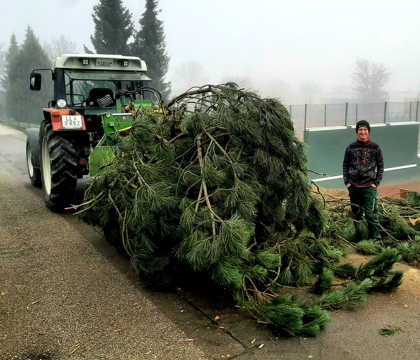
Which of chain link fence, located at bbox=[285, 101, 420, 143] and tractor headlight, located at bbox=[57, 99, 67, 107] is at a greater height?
tractor headlight, located at bbox=[57, 99, 67, 107]

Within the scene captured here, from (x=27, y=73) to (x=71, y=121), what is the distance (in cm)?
3309

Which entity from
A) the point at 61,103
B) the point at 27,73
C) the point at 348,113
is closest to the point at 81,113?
the point at 61,103

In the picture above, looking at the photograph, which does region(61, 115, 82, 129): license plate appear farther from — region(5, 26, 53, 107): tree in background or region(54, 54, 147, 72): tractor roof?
region(5, 26, 53, 107): tree in background

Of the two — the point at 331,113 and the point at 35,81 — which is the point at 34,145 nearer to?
the point at 35,81

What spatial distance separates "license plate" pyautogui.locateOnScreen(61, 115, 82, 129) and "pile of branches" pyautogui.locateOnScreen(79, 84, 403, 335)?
2.15 m

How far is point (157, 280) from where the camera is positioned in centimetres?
441

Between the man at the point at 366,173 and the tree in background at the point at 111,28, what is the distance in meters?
27.0

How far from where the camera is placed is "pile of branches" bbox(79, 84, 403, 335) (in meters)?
3.89

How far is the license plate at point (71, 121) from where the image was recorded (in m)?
7.11

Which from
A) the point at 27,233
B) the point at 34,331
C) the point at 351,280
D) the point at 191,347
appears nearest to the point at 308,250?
the point at 351,280

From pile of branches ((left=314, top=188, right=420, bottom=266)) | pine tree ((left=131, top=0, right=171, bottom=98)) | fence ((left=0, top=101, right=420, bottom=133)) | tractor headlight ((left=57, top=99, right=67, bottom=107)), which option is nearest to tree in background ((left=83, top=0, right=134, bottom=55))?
pine tree ((left=131, top=0, right=171, bottom=98))

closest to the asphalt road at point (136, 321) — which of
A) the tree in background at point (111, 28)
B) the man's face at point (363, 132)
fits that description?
the man's face at point (363, 132)

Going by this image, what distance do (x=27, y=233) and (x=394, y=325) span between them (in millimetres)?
4830

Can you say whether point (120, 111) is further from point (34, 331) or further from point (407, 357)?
point (407, 357)
